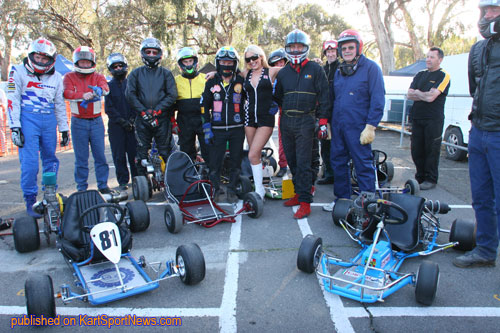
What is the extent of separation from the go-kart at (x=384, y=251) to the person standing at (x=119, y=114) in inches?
155

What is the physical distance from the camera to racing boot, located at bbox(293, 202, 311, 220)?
17.0 feet

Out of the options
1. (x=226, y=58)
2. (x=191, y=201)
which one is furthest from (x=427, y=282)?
(x=226, y=58)

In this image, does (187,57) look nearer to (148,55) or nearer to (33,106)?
(148,55)

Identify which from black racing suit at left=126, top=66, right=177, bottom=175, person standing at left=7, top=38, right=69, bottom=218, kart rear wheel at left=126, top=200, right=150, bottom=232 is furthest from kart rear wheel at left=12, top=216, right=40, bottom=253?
black racing suit at left=126, top=66, right=177, bottom=175

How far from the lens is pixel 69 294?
306 centimetres

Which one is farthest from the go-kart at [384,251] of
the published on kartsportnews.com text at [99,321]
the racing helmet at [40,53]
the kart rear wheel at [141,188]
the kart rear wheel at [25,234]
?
the racing helmet at [40,53]

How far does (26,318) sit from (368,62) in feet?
14.7

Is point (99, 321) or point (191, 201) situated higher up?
point (191, 201)

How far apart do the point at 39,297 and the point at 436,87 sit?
6128 mm

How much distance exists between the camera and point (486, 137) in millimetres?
3439

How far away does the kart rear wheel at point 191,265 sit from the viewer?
3359 millimetres

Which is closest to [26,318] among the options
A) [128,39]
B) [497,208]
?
[497,208]

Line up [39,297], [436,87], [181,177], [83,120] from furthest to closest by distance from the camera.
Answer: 1. [436,87]
2. [83,120]
3. [181,177]
4. [39,297]

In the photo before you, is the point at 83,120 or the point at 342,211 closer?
the point at 342,211
